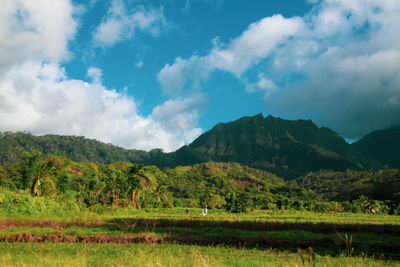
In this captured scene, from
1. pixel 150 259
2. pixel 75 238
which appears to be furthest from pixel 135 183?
pixel 150 259

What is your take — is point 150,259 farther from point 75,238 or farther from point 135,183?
point 135,183

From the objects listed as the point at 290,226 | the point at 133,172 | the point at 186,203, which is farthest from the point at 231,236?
the point at 186,203

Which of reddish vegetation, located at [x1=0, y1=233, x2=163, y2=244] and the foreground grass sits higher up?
the foreground grass

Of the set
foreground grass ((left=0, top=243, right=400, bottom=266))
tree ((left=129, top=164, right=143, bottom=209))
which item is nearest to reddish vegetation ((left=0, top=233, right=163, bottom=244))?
foreground grass ((left=0, top=243, right=400, bottom=266))

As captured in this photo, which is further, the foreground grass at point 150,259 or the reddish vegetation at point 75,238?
the reddish vegetation at point 75,238

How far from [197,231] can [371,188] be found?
18839 cm

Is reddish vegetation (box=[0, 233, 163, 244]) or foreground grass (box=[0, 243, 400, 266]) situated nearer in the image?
foreground grass (box=[0, 243, 400, 266])

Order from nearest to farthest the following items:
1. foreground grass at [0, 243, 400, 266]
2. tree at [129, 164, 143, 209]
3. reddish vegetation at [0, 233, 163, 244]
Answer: foreground grass at [0, 243, 400, 266]
reddish vegetation at [0, 233, 163, 244]
tree at [129, 164, 143, 209]

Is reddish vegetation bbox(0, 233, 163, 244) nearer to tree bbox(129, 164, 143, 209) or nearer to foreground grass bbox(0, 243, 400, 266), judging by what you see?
foreground grass bbox(0, 243, 400, 266)

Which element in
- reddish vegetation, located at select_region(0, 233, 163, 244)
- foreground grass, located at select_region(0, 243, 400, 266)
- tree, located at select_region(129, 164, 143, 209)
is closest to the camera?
foreground grass, located at select_region(0, 243, 400, 266)

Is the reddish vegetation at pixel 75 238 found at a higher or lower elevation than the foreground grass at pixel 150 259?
lower

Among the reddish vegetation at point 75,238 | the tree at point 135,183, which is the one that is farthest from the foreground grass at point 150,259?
the tree at point 135,183

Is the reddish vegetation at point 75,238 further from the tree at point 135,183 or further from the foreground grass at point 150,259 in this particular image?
the tree at point 135,183

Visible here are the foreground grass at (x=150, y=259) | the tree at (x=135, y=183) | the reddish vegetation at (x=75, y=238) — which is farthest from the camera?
the tree at (x=135, y=183)
